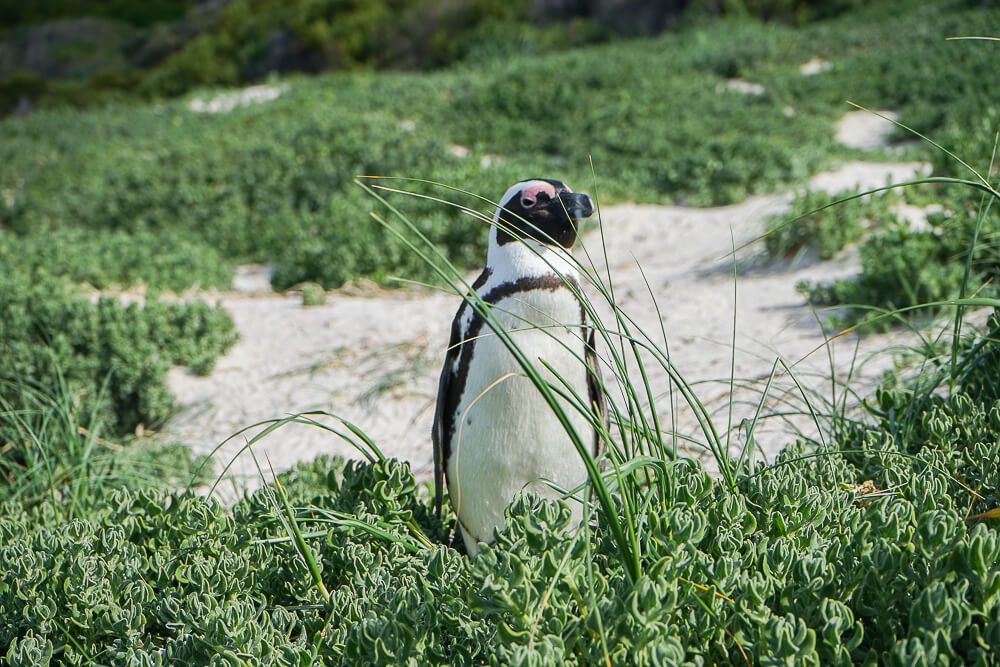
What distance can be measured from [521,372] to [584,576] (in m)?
0.86

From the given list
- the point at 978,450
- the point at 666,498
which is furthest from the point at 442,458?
the point at 978,450

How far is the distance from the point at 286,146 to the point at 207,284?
11.2ft

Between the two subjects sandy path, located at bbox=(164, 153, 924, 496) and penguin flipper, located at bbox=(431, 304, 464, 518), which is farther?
sandy path, located at bbox=(164, 153, 924, 496)

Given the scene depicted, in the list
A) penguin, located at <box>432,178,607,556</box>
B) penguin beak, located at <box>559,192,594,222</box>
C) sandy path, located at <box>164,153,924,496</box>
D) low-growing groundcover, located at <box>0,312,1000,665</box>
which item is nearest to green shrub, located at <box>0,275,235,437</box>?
sandy path, located at <box>164,153,924,496</box>

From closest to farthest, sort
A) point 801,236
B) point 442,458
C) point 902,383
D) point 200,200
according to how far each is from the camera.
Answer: point 442,458 < point 902,383 < point 801,236 < point 200,200

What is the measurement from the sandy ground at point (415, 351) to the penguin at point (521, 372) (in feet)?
3.92

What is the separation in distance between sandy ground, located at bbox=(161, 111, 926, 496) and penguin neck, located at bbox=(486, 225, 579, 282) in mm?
1325

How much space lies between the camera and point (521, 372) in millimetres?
2596

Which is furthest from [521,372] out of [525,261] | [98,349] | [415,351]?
[98,349]

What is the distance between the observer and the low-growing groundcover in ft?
5.57

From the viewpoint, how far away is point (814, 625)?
180 cm

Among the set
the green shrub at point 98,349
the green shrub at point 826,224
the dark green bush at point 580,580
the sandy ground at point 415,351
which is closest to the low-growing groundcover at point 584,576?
the dark green bush at point 580,580

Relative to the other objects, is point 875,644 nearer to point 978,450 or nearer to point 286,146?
point 978,450

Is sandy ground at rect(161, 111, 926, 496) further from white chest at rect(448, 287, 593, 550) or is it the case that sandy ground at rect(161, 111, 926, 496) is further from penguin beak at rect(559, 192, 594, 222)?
penguin beak at rect(559, 192, 594, 222)
